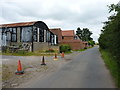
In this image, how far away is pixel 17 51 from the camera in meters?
21.2

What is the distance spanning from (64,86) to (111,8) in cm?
528

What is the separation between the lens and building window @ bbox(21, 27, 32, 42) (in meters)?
25.0

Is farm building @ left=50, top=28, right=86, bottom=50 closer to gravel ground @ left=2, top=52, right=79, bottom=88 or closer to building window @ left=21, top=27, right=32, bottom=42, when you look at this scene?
building window @ left=21, top=27, right=32, bottom=42

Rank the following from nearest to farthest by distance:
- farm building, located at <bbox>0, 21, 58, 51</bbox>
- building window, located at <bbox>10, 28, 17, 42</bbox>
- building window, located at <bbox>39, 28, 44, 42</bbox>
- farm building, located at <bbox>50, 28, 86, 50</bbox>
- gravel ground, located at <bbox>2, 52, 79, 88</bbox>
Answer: gravel ground, located at <bbox>2, 52, 79, 88</bbox>
farm building, located at <bbox>0, 21, 58, 51</bbox>
building window, located at <bbox>10, 28, 17, 42</bbox>
building window, located at <bbox>39, 28, 44, 42</bbox>
farm building, located at <bbox>50, 28, 86, 50</bbox>

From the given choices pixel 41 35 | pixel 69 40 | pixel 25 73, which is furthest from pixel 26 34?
pixel 25 73

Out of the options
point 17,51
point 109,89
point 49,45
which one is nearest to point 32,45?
point 17,51

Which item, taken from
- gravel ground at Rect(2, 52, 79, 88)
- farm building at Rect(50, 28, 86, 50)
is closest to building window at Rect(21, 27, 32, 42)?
gravel ground at Rect(2, 52, 79, 88)

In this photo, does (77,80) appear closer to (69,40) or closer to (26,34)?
(26,34)

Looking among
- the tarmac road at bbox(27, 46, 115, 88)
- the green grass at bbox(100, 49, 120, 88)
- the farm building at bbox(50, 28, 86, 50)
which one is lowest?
the tarmac road at bbox(27, 46, 115, 88)

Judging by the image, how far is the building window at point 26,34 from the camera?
82.0 feet

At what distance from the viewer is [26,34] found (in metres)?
25.4

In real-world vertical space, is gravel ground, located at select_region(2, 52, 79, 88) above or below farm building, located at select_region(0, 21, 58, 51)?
below

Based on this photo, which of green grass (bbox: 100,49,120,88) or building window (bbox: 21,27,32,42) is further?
building window (bbox: 21,27,32,42)

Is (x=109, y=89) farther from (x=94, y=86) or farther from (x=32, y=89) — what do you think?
(x=32, y=89)
